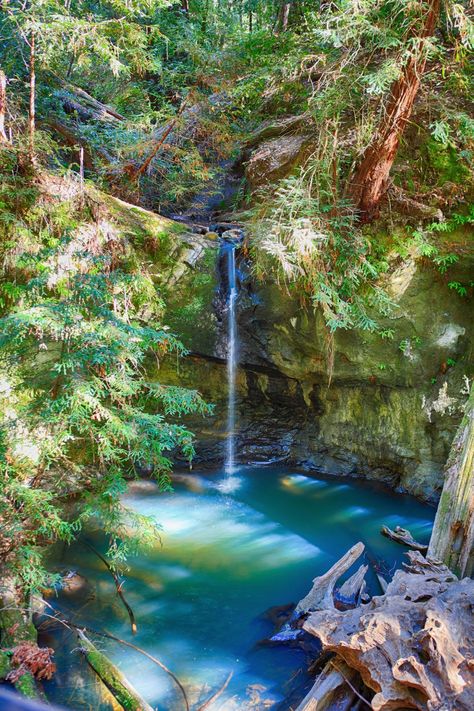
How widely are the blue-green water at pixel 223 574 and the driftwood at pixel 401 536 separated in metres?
0.09

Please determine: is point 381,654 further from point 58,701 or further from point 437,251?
point 437,251

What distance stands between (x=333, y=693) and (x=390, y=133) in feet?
20.6

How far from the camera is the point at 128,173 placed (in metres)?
8.93

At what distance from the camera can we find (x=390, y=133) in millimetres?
6398

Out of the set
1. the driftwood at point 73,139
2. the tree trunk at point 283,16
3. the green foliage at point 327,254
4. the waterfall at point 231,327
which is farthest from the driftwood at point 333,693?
the tree trunk at point 283,16

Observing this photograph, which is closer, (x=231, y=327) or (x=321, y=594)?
(x=321, y=594)

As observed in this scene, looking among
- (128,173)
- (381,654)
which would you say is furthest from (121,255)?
(381,654)

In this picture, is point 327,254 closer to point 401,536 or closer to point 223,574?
point 401,536

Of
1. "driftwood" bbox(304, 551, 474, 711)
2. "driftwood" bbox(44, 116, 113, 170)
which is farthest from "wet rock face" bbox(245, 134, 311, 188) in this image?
"driftwood" bbox(304, 551, 474, 711)

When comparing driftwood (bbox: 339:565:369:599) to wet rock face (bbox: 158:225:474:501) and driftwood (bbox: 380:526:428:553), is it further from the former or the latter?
wet rock face (bbox: 158:225:474:501)

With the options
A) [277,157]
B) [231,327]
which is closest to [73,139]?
[277,157]

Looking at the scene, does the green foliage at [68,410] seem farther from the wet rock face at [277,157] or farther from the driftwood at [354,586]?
the wet rock face at [277,157]

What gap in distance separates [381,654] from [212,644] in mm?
→ 1867

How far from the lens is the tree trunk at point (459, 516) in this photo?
15.8ft
